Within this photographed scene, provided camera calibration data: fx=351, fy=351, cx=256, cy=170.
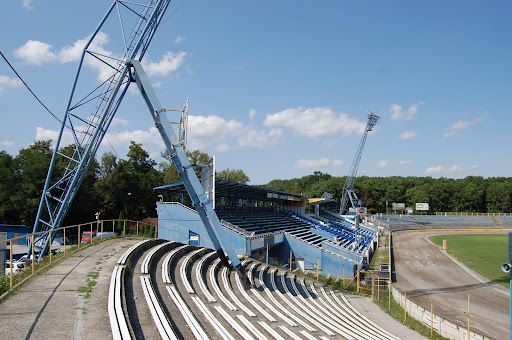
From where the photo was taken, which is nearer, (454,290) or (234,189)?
(454,290)

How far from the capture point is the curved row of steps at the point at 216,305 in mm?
8000

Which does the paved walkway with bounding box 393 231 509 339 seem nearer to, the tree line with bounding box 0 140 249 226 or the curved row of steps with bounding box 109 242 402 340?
the curved row of steps with bounding box 109 242 402 340

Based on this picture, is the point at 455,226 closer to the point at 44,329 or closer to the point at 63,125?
the point at 63,125

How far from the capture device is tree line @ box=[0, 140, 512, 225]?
136 feet

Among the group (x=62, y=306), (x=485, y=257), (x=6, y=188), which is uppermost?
(x=6, y=188)

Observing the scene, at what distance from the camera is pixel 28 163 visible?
139 feet

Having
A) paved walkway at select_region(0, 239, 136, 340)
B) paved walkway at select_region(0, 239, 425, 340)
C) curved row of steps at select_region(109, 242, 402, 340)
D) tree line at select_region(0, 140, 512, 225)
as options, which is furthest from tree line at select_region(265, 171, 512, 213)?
paved walkway at select_region(0, 239, 136, 340)

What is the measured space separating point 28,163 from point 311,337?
4437cm

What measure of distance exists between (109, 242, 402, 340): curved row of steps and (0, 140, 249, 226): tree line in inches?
842

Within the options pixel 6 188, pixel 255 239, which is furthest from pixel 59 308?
pixel 6 188

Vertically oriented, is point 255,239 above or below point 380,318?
above

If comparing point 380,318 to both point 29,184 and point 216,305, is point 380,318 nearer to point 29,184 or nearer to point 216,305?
point 216,305

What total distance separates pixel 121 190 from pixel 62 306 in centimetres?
4567

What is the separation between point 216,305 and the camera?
10508 mm
